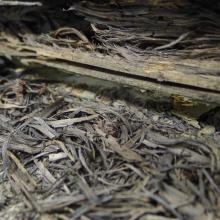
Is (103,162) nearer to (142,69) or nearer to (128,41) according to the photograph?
(142,69)

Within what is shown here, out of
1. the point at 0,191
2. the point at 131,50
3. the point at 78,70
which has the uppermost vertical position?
the point at 131,50

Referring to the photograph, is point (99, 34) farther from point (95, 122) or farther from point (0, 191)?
point (0, 191)

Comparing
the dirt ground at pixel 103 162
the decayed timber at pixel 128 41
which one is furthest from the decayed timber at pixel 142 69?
the dirt ground at pixel 103 162

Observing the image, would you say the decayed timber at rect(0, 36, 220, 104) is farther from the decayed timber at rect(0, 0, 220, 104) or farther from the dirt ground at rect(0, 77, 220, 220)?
the dirt ground at rect(0, 77, 220, 220)

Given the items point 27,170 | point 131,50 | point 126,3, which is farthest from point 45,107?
point 126,3

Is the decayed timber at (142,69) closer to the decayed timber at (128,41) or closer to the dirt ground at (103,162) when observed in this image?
the decayed timber at (128,41)

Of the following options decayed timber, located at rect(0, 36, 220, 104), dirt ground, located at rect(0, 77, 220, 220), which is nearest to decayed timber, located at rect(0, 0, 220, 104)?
decayed timber, located at rect(0, 36, 220, 104)
